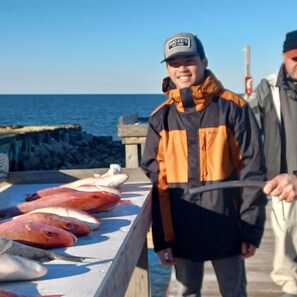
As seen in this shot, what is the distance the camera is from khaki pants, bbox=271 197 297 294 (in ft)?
13.6

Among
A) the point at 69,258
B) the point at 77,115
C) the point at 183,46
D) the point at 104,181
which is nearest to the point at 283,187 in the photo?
the point at 69,258

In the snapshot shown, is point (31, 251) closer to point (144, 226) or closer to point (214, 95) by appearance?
point (144, 226)

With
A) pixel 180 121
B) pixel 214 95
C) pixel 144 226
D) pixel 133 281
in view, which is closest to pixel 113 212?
pixel 144 226

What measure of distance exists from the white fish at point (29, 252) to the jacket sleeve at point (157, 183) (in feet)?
4.21

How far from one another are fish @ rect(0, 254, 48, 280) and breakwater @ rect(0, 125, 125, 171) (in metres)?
17.9

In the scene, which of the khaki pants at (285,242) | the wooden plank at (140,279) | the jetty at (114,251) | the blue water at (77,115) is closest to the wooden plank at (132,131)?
the jetty at (114,251)

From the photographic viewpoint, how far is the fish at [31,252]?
232 cm

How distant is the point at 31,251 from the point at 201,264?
154 centimetres

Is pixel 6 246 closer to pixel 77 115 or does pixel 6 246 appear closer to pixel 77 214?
pixel 77 214

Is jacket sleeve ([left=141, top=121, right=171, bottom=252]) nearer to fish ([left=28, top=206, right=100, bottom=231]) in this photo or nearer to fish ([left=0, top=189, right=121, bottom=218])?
fish ([left=0, top=189, right=121, bottom=218])

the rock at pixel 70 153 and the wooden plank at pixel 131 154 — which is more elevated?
the wooden plank at pixel 131 154

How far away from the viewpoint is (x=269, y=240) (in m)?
7.64

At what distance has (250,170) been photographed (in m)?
3.43

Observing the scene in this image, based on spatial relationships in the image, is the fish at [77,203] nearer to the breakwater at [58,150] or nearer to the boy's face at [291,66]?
the boy's face at [291,66]
